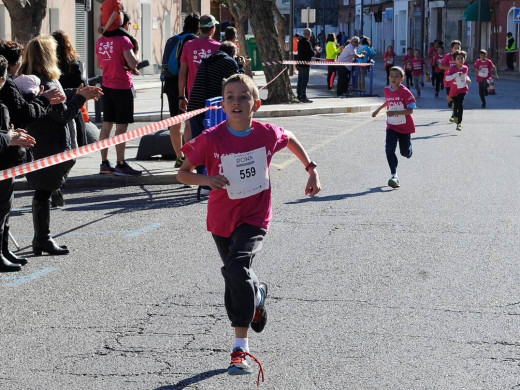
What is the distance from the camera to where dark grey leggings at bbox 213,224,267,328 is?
5.82 meters

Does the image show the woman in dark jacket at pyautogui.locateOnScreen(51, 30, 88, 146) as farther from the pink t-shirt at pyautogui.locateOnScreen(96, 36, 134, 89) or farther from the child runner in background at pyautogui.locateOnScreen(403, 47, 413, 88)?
the child runner in background at pyautogui.locateOnScreen(403, 47, 413, 88)

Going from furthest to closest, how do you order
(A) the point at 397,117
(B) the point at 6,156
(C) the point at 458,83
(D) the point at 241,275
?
(C) the point at 458,83
(A) the point at 397,117
(B) the point at 6,156
(D) the point at 241,275

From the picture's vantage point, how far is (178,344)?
20.4ft

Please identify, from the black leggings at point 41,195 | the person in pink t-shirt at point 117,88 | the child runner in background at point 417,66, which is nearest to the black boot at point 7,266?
the black leggings at point 41,195

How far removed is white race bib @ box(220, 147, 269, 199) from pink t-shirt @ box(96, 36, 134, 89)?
7.50 metres

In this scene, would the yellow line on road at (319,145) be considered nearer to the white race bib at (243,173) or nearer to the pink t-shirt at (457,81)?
the pink t-shirt at (457,81)

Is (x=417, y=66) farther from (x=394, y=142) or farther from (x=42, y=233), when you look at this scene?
(x=42, y=233)

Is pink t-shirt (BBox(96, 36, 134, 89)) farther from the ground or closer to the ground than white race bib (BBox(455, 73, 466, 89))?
farther from the ground

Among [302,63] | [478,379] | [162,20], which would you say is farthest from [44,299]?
[162,20]

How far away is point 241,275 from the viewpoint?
19.1ft

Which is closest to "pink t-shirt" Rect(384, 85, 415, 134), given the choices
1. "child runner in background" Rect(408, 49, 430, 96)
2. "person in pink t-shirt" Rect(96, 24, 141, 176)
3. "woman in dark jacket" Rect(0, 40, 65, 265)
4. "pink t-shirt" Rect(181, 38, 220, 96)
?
"pink t-shirt" Rect(181, 38, 220, 96)

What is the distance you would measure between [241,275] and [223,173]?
0.57 metres

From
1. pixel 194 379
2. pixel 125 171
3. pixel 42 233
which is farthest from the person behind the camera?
pixel 125 171

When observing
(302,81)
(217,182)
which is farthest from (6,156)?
(302,81)
